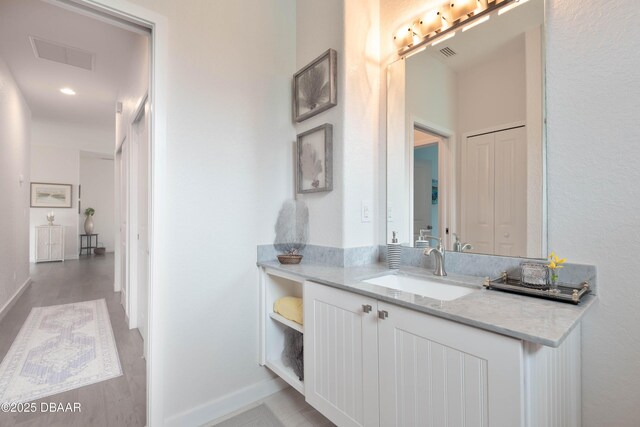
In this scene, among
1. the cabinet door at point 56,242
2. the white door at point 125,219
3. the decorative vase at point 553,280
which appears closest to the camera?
the decorative vase at point 553,280

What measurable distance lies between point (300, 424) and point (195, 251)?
43.3 inches

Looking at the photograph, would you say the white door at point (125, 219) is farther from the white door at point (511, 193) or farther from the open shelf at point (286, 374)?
the white door at point (511, 193)

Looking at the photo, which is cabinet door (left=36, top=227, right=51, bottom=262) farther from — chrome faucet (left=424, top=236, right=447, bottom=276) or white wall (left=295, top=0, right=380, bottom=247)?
chrome faucet (left=424, top=236, right=447, bottom=276)

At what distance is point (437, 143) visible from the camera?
1.62 metres

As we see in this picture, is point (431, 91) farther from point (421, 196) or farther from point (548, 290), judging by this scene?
point (548, 290)

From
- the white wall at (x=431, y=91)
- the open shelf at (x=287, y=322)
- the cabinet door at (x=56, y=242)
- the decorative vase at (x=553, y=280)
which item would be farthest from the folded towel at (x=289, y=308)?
the cabinet door at (x=56, y=242)

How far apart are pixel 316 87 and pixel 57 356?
2.81 metres

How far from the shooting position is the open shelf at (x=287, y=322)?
1.60 meters

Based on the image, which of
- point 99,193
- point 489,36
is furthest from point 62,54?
point 99,193

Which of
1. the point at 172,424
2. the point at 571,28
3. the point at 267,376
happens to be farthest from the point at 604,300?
the point at 172,424

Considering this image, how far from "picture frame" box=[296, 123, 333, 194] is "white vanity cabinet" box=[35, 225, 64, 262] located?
7.07 metres

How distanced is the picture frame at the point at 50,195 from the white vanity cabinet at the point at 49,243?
0.57m

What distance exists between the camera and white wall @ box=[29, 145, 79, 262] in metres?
6.38

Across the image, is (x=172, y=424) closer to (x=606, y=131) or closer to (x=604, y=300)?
(x=604, y=300)
